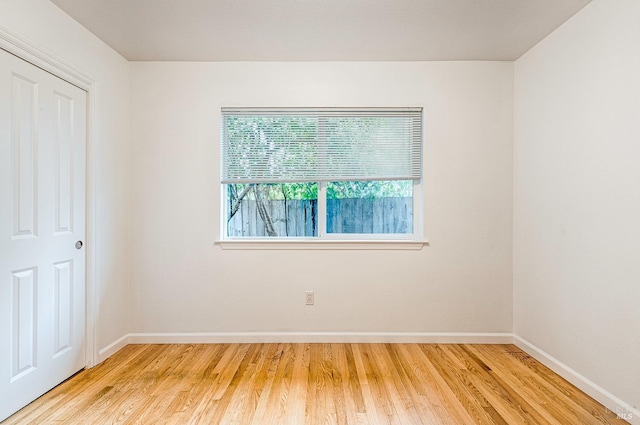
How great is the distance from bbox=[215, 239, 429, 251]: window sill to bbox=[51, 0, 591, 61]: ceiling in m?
1.58

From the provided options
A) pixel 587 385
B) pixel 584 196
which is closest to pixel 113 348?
pixel 587 385

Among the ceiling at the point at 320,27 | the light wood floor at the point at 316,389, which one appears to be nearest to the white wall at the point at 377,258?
the ceiling at the point at 320,27

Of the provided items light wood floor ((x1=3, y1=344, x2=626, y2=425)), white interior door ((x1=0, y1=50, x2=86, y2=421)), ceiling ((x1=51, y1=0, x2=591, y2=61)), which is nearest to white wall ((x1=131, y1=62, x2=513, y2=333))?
ceiling ((x1=51, y1=0, x2=591, y2=61))

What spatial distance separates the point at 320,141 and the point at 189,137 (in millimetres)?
1148

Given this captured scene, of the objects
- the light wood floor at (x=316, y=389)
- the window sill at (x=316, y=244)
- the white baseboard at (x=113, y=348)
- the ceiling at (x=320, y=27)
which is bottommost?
the light wood floor at (x=316, y=389)

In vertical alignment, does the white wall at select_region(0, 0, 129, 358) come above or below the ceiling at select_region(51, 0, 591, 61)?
below

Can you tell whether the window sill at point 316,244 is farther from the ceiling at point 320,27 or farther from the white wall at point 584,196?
the ceiling at point 320,27

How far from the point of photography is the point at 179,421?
197cm

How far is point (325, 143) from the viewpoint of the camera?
10.4 feet

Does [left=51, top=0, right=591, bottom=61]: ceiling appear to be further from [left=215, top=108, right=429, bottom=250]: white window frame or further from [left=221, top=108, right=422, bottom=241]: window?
[left=215, top=108, right=429, bottom=250]: white window frame

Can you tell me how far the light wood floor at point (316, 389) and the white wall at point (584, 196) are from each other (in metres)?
0.35

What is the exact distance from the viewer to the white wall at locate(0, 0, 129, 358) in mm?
2467

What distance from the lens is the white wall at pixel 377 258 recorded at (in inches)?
123

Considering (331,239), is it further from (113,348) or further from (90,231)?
(113,348)
